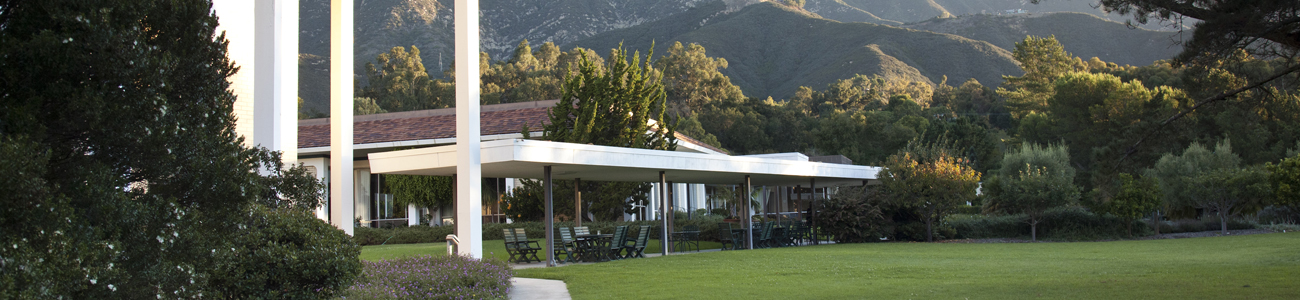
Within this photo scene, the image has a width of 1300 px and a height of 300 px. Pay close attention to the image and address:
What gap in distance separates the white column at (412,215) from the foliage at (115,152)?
21868 millimetres

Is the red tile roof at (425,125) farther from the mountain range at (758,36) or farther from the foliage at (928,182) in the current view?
the mountain range at (758,36)

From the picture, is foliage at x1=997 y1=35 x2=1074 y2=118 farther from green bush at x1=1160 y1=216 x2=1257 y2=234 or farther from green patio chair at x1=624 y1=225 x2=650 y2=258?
green patio chair at x1=624 y1=225 x2=650 y2=258

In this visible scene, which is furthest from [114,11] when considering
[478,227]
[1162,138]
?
[1162,138]

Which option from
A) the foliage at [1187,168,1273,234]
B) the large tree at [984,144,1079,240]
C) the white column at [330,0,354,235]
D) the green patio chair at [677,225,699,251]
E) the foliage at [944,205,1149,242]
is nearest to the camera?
the white column at [330,0,354,235]

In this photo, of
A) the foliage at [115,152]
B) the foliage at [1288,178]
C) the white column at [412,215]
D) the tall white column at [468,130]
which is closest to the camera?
the foliage at [115,152]

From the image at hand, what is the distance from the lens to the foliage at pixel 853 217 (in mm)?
21719

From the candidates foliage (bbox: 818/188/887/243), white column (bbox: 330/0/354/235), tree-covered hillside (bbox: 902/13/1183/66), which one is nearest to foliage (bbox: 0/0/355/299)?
white column (bbox: 330/0/354/235)

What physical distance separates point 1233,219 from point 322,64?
6485cm

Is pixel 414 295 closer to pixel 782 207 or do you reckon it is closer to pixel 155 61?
pixel 155 61

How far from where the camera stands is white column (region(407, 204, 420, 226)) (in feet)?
83.5

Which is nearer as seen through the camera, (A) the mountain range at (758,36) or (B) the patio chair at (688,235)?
(B) the patio chair at (688,235)

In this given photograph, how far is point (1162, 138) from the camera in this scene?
11609mm

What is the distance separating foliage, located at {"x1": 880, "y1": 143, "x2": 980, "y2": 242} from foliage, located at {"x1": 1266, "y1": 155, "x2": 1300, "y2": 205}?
639 centimetres

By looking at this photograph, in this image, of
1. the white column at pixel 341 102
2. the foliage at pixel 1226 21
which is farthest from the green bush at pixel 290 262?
the foliage at pixel 1226 21
